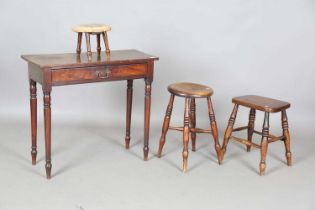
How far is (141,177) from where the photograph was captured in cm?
479

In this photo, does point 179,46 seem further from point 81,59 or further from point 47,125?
point 47,125

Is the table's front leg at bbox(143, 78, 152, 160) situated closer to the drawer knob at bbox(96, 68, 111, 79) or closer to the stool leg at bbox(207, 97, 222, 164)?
the drawer knob at bbox(96, 68, 111, 79)

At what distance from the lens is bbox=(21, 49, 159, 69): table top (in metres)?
4.45

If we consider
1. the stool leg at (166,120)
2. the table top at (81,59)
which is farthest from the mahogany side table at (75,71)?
the stool leg at (166,120)

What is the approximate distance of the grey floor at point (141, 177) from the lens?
4312mm

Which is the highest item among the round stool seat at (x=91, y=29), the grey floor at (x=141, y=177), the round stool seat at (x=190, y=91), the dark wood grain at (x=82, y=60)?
the round stool seat at (x=91, y=29)

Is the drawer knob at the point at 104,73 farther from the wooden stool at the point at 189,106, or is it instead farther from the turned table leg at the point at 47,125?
the wooden stool at the point at 189,106

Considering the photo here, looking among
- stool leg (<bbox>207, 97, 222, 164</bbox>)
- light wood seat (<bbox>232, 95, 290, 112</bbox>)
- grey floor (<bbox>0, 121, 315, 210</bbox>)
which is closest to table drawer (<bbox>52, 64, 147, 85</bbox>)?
stool leg (<bbox>207, 97, 222, 164</bbox>)

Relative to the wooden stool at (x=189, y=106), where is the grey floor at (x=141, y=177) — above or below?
below

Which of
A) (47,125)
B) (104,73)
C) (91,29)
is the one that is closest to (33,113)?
(47,125)

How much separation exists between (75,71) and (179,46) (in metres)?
2.09

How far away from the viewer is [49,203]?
167 inches

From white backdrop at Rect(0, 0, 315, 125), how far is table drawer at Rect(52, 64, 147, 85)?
4.94ft

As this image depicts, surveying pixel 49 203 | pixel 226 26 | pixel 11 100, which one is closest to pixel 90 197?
pixel 49 203
